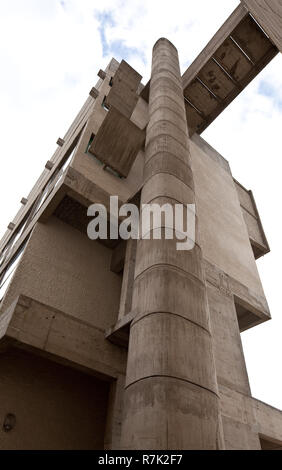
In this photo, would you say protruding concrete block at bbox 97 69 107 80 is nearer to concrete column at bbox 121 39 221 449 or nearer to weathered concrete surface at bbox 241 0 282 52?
concrete column at bbox 121 39 221 449

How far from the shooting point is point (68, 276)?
10.8m

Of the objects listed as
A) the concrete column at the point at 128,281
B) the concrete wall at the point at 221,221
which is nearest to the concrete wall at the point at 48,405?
the concrete column at the point at 128,281

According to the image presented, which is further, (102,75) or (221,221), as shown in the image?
(102,75)

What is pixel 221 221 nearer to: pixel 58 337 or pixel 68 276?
pixel 68 276

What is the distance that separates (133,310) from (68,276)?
4134 mm

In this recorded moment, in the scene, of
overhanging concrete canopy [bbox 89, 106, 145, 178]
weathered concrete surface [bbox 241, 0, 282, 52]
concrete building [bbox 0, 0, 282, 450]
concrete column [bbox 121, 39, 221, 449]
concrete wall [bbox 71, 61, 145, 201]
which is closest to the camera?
concrete column [bbox 121, 39, 221, 449]

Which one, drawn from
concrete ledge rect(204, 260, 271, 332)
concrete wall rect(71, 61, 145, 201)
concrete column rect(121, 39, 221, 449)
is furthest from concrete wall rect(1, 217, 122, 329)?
concrete ledge rect(204, 260, 271, 332)

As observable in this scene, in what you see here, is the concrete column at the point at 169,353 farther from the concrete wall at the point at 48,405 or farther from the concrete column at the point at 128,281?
the concrete wall at the point at 48,405

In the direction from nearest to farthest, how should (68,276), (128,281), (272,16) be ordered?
(272,16) → (128,281) → (68,276)

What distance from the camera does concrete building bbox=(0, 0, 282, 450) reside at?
19.2 ft
